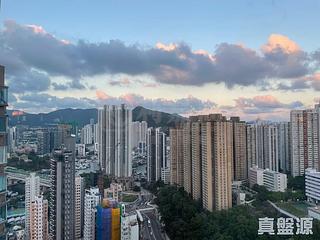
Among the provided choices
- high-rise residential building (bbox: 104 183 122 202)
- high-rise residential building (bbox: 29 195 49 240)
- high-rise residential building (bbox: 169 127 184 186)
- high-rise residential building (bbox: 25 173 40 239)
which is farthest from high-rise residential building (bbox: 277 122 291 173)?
high-rise residential building (bbox: 25 173 40 239)

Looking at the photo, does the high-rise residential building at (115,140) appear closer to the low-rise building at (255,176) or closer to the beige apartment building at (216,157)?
the beige apartment building at (216,157)

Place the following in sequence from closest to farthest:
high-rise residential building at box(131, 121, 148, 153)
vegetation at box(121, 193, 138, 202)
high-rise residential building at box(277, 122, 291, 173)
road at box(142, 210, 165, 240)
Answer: road at box(142, 210, 165, 240), high-rise residential building at box(277, 122, 291, 173), vegetation at box(121, 193, 138, 202), high-rise residential building at box(131, 121, 148, 153)

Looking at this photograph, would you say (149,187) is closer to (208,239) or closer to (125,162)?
(125,162)

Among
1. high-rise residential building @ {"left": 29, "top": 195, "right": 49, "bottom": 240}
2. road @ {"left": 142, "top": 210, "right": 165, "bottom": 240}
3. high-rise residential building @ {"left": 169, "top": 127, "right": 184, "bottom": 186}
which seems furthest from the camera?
high-rise residential building @ {"left": 169, "top": 127, "right": 184, "bottom": 186}

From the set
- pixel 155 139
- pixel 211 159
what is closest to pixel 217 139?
pixel 211 159

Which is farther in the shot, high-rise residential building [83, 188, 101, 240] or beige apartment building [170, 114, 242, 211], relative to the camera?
beige apartment building [170, 114, 242, 211]

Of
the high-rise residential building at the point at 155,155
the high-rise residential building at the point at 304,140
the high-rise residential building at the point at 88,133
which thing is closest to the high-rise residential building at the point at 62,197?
the high-rise residential building at the point at 88,133

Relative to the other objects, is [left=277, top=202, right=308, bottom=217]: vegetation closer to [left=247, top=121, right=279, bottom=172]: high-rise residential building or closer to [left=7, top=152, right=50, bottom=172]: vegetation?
[left=247, top=121, right=279, bottom=172]: high-rise residential building
